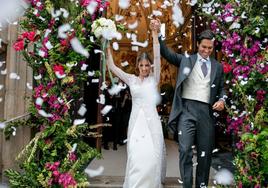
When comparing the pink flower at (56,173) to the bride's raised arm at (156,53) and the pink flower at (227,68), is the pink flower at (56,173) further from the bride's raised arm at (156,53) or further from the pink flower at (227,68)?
the pink flower at (227,68)

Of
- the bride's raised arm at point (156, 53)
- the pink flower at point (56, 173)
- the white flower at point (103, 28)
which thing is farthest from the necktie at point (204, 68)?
the pink flower at point (56, 173)

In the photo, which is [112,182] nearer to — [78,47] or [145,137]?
[145,137]

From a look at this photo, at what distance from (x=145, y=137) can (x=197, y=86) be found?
0.93 m

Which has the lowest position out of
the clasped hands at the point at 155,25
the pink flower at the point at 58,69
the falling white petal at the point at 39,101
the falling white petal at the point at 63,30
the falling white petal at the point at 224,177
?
the falling white petal at the point at 224,177

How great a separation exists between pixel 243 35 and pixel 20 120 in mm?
2982

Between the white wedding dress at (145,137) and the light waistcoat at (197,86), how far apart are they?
495mm

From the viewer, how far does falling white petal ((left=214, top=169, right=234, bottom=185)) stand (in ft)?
16.3

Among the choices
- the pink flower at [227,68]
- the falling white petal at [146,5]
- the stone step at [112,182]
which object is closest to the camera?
→ the pink flower at [227,68]

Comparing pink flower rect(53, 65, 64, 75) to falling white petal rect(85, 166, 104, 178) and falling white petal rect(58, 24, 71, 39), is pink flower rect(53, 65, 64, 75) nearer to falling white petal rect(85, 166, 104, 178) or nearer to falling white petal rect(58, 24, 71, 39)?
falling white petal rect(58, 24, 71, 39)

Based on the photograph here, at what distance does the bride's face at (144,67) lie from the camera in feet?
16.5

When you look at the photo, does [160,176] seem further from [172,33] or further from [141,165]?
[172,33]

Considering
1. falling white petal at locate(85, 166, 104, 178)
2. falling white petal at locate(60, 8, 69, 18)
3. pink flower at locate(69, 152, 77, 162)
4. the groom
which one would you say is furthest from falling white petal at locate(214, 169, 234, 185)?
falling white petal at locate(60, 8, 69, 18)

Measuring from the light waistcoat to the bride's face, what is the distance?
25.8 inches

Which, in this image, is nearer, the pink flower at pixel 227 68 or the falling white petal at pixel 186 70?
the falling white petal at pixel 186 70
